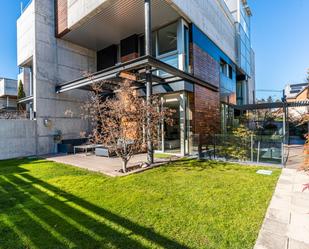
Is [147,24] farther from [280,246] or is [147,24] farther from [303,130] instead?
[303,130]

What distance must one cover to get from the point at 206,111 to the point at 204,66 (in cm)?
283

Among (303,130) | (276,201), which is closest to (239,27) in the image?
(303,130)

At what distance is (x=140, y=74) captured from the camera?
31.0 feet

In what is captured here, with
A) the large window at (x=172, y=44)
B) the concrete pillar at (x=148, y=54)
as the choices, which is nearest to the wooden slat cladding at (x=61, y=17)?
the large window at (x=172, y=44)

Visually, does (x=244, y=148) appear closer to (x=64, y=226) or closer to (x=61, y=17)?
(x=64, y=226)

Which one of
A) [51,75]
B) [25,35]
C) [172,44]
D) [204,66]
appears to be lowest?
[51,75]

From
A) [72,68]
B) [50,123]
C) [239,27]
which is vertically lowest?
[50,123]

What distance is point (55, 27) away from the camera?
40.9ft

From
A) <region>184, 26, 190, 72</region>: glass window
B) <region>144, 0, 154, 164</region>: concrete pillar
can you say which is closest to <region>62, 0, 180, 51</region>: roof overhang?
<region>184, 26, 190, 72</region>: glass window

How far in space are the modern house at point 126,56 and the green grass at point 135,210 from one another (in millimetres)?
4750

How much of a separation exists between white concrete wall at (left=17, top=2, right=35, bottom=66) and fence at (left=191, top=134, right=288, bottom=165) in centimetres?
1197

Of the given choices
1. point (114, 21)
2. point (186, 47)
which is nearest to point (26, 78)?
point (114, 21)

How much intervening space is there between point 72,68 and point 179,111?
8.41m

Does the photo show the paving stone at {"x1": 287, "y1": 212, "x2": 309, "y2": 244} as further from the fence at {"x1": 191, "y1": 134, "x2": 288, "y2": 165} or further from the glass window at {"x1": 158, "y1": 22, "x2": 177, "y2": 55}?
the glass window at {"x1": 158, "y1": 22, "x2": 177, "y2": 55}
